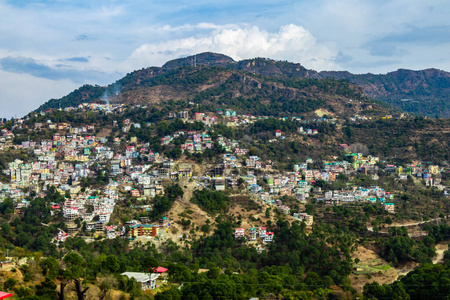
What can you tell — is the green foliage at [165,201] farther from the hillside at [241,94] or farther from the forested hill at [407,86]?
the forested hill at [407,86]

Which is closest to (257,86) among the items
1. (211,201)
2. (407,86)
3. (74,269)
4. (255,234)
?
(211,201)

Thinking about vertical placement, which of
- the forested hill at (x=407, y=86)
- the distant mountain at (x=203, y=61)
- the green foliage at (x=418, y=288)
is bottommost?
the green foliage at (x=418, y=288)

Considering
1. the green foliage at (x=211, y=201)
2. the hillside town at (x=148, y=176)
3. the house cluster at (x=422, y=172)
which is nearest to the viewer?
the hillside town at (x=148, y=176)

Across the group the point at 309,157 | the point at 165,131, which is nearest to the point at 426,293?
the point at 309,157

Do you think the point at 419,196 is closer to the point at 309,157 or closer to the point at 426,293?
the point at 309,157

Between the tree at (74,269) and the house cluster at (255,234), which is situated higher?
the tree at (74,269)

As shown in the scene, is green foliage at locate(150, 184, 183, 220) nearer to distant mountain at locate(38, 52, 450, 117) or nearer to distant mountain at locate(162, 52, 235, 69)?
distant mountain at locate(38, 52, 450, 117)

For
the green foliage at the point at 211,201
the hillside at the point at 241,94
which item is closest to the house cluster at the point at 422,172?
the hillside at the point at 241,94

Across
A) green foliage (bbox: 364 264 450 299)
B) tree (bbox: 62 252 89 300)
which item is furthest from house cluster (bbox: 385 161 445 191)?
tree (bbox: 62 252 89 300)
